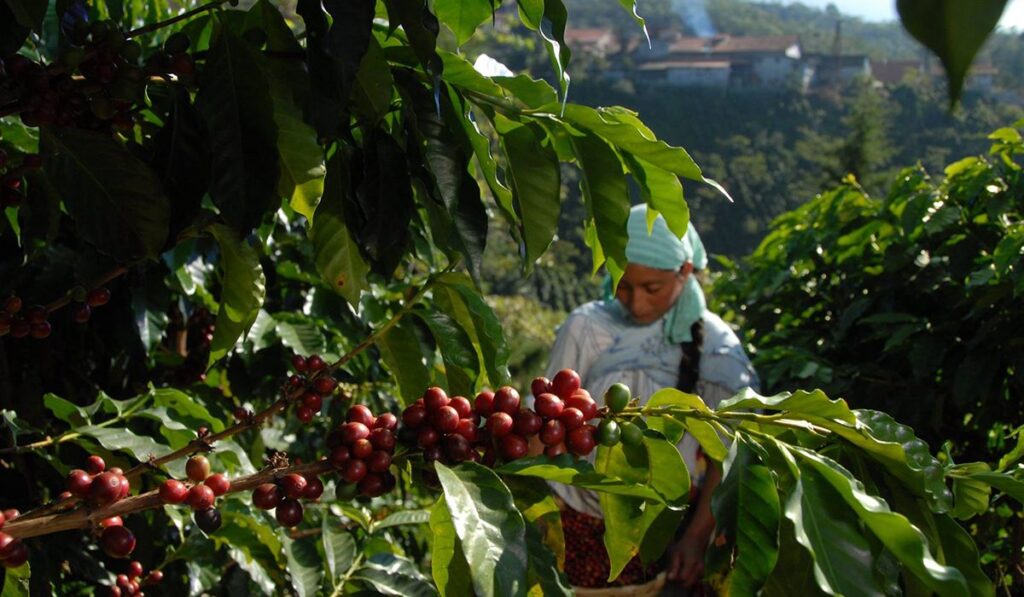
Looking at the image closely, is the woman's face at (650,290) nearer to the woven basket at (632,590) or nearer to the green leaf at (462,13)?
the woven basket at (632,590)

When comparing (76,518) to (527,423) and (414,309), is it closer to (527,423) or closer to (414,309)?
(527,423)

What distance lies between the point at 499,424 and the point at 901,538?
39cm

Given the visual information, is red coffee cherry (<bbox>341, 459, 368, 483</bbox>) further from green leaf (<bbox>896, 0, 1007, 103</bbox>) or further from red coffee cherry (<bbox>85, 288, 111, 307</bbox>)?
green leaf (<bbox>896, 0, 1007, 103</bbox>)

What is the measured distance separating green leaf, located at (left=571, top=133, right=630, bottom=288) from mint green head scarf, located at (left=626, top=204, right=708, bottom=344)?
1.51 meters

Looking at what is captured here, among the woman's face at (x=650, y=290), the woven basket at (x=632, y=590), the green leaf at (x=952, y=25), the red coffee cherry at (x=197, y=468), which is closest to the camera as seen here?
the green leaf at (x=952, y=25)

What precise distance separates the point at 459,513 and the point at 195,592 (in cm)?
104

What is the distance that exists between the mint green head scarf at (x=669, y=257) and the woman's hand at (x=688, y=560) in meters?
0.57

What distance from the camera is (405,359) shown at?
128cm

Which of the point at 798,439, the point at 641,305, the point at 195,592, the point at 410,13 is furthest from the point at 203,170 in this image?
the point at 641,305

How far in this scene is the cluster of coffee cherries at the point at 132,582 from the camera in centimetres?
138

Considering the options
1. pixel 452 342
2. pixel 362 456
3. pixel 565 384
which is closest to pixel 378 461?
pixel 362 456

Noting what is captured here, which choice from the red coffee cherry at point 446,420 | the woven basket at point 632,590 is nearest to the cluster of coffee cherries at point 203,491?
the red coffee cherry at point 446,420

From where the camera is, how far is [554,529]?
1.10 metres

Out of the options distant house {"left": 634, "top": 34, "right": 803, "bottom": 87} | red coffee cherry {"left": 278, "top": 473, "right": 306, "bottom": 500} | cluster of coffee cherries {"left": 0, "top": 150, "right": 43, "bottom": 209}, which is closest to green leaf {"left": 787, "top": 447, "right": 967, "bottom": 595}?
red coffee cherry {"left": 278, "top": 473, "right": 306, "bottom": 500}
